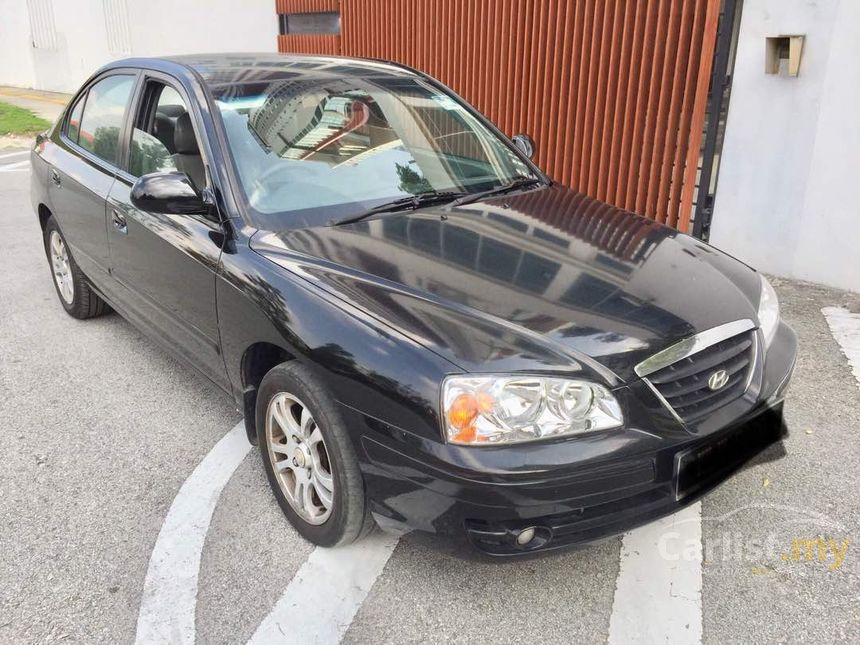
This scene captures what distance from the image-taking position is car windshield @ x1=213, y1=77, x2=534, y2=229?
3.12 m

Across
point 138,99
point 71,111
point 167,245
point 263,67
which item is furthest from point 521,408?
point 71,111

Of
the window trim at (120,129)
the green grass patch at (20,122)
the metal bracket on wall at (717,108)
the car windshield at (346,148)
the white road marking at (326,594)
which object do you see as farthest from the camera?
the green grass patch at (20,122)

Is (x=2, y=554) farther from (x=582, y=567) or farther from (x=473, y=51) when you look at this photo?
(x=473, y=51)

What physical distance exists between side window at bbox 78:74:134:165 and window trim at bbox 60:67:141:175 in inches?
0.7

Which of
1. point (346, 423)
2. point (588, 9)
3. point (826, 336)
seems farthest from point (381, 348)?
point (588, 9)

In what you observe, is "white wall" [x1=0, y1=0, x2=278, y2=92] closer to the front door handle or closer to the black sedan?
the front door handle

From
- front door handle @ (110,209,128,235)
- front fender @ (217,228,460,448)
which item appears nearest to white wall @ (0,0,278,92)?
front door handle @ (110,209,128,235)

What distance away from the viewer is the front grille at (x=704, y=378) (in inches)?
92.7

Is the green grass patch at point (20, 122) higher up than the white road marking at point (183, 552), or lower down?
lower down

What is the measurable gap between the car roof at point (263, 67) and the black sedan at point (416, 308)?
0.02m

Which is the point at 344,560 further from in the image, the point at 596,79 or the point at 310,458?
→ the point at 596,79

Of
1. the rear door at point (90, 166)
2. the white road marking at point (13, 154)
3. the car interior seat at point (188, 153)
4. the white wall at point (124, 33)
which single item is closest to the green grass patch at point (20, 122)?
the white road marking at point (13, 154)

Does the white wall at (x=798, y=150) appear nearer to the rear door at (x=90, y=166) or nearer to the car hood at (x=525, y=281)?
the car hood at (x=525, y=281)

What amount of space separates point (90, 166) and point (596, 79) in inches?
160
